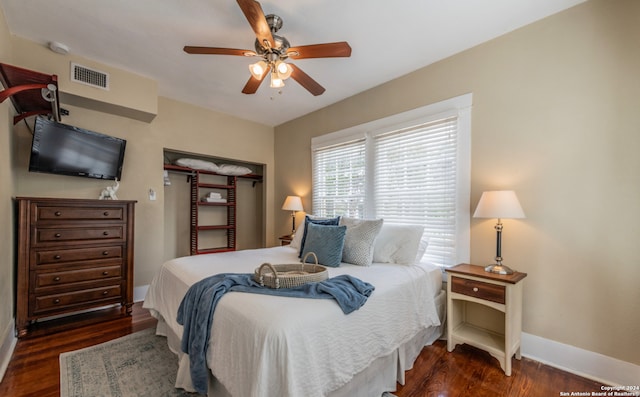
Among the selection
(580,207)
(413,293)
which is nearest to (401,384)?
(413,293)

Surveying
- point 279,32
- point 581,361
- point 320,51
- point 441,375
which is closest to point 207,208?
point 279,32

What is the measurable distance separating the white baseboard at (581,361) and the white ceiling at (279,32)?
2634 millimetres

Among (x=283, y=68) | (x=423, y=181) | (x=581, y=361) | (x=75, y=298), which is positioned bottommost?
(x=581, y=361)

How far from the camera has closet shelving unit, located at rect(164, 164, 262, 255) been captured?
4264 millimetres

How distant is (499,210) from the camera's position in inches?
81.7

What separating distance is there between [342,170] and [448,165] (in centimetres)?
149

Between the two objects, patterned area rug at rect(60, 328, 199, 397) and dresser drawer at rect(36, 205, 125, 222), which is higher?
dresser drawer at rect(36, 205, 125, 222)

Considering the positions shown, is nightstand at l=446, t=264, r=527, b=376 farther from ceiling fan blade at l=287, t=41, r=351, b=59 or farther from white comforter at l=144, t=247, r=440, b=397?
ceiling fan blade at l=287, t=41, r=351, b=59

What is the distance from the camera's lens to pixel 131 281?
3.02 meters

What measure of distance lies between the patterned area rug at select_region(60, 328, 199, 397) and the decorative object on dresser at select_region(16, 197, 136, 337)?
2.24 feet

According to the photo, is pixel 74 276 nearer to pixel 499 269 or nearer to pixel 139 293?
pixel 139 293

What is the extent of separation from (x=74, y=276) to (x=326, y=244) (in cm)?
258

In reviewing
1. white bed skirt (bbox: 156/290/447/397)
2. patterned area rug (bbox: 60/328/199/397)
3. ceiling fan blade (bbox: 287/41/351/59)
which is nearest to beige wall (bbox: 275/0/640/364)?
white bed skirt (bbox: 156/290/447/397)

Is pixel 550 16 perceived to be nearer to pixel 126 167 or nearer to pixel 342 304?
pixel 342 304
